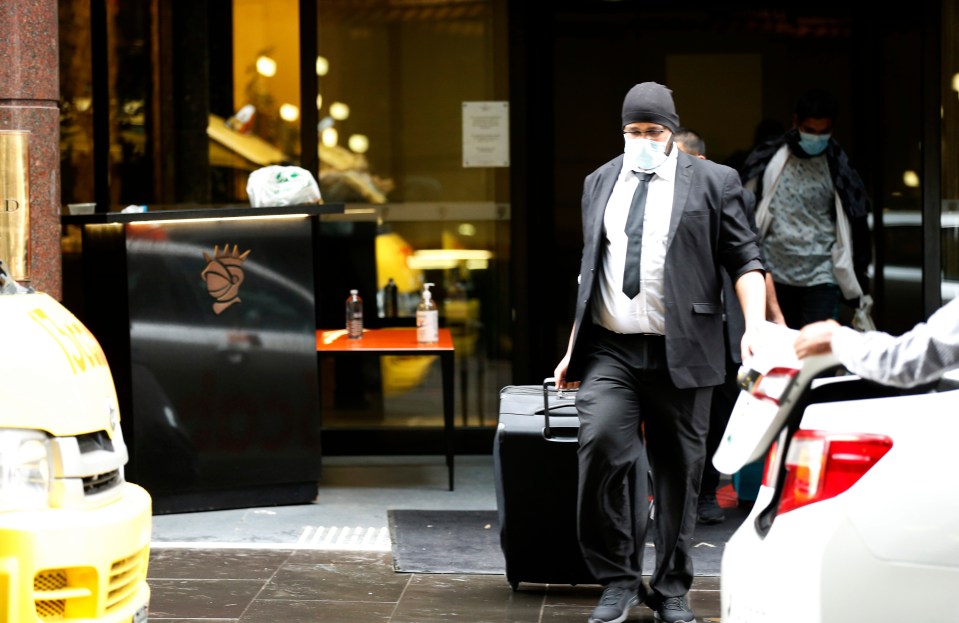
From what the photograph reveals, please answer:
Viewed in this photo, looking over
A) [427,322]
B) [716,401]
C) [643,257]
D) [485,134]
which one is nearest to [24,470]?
[643,257]

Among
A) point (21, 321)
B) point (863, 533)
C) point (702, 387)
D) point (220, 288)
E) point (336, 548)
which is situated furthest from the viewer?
point (220, 288)

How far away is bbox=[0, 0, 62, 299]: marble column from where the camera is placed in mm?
6820

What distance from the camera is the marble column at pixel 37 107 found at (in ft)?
22.4

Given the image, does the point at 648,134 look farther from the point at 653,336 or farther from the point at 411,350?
the point at 411,350

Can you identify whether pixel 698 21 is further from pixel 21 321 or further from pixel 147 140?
pixel 21 321

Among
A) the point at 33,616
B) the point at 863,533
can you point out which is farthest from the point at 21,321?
the point at 863,533

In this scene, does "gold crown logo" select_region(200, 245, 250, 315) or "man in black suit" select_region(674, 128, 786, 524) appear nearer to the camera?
"man in black suit" select_region(674, 128, 786, 524)

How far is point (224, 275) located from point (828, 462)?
466 centimetres

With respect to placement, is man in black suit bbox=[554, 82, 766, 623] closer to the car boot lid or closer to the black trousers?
the black trousers

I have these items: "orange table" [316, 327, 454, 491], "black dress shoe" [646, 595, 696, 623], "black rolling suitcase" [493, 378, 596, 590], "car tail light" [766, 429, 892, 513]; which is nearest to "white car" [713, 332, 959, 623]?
"car tail light" [766, 429, 892, 513]

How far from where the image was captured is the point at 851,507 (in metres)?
3.33

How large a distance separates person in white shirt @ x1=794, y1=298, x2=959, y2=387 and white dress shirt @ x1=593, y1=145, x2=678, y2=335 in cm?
A: 191

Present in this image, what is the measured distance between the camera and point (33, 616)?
360cm

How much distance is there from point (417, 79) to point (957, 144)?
3.39 metres
